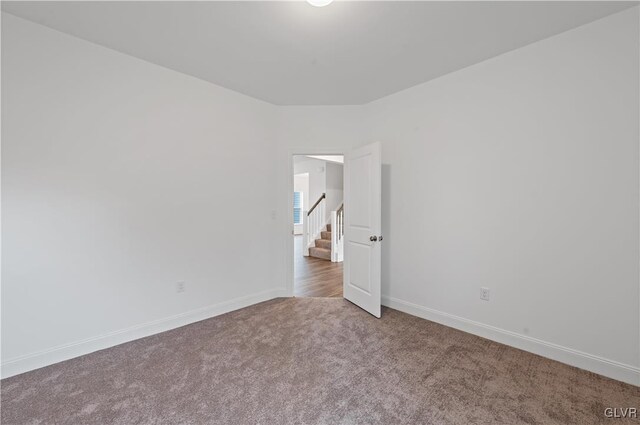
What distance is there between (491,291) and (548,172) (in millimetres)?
1160

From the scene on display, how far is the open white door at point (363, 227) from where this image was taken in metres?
3.18

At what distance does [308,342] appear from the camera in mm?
2582

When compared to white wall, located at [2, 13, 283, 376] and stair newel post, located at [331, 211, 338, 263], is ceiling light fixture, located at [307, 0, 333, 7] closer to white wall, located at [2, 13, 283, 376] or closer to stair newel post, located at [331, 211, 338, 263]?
white wall, located at [2, 13, 283, 376]

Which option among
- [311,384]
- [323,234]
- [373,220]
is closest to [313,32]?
[373,220]

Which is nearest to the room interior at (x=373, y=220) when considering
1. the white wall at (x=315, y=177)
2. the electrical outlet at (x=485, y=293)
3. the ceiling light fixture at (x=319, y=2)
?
the electrical outlet at (x=485, y=293)

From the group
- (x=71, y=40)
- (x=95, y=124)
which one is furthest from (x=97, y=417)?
(x=71, y=40)

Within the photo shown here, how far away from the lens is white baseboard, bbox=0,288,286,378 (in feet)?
6.89

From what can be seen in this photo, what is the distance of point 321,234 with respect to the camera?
7.15m

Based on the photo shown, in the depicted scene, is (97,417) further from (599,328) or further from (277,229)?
(599,328)

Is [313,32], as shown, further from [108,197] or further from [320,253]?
[320,253]

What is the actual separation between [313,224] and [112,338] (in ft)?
16.2

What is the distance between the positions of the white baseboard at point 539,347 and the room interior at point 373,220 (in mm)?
14

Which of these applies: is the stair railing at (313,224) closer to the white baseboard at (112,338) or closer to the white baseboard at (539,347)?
the white baseboard at (112,338)

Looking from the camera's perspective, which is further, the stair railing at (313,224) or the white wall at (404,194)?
the stair railing at (313,224)
